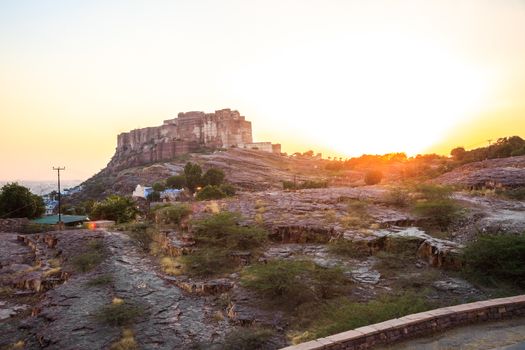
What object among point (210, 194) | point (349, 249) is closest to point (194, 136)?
point (210, 194)

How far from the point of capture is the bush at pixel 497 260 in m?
11.5

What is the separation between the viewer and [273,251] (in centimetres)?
1670

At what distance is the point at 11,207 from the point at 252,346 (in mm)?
36077

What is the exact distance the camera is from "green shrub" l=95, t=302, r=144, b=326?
11.6 m

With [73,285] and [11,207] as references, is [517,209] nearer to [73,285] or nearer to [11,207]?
[73,285]

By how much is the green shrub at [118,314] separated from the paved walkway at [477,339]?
7295 millimetres

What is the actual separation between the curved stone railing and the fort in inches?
4143

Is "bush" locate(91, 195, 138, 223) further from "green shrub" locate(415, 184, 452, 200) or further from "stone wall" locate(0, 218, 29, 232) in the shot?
"green shrub" locate(415, 184, 452, 200)

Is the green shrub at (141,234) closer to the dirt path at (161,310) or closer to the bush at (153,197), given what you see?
the dirt path at (161,310)

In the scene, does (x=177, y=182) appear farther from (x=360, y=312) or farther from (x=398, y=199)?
(x=360, y=312)

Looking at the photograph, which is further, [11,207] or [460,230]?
[11,207]

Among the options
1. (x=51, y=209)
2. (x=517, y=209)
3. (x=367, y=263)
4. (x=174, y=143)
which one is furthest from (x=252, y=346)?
(x=174, y=143)

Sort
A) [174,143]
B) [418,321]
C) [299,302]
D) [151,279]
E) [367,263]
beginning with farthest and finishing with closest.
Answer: [174,143], [151,279], [367,263], [299,302], [418,321]

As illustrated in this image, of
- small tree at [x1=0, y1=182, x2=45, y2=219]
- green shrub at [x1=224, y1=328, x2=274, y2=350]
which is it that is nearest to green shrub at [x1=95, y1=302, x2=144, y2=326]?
green shrub at [x1=224, y1=328, x2=274, y2=350]
